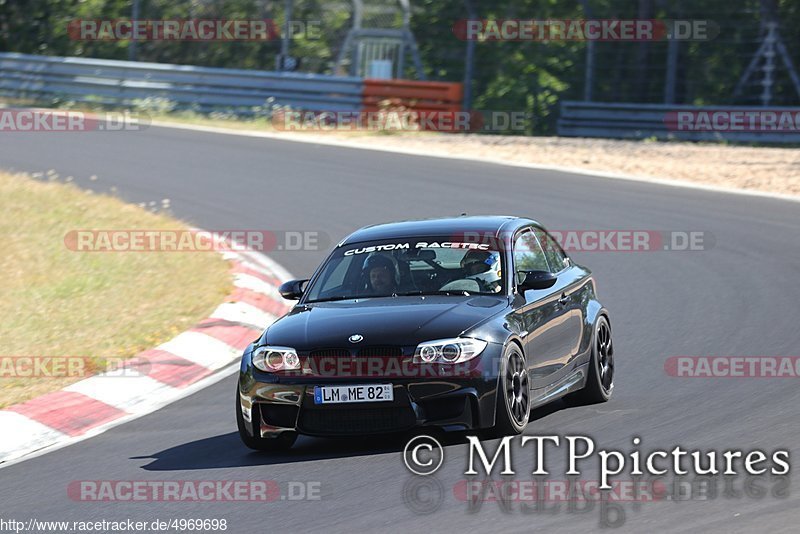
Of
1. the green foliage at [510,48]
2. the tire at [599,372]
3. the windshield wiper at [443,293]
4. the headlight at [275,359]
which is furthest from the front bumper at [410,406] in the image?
the green foliage at [510,48]

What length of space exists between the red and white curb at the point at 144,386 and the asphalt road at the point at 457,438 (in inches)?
10.6

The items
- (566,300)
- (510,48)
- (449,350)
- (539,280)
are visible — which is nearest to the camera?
(449,350)

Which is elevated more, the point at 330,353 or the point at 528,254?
the point at 528,254

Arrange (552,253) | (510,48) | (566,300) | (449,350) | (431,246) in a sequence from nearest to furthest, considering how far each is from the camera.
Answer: (449,350)
(431,246)
(566,300)
(552,253)
(510,48)

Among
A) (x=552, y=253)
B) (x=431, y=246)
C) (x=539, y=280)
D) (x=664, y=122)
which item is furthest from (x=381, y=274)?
(x=664, y=122)

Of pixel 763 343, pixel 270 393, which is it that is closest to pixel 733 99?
pixel 763 343

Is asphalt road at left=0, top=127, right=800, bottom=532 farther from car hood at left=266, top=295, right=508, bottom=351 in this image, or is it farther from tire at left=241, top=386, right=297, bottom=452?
car hood at left=266, top=295, right=508, bottom=351

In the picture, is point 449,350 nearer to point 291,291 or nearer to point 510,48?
point 291,291

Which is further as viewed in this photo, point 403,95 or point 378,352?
point 403,95

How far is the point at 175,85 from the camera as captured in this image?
102ft

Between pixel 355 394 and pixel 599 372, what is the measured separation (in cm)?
230

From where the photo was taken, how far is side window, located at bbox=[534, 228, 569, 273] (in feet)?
31.4

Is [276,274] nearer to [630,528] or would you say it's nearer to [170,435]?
[170,435]

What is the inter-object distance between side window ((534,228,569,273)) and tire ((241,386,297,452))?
2.48 meters
